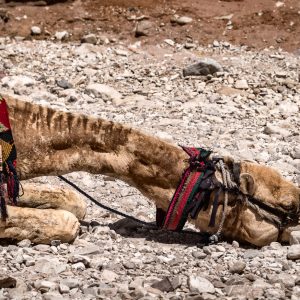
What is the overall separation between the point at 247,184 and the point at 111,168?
3.67ft

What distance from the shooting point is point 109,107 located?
12484mm

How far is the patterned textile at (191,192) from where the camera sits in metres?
6.01

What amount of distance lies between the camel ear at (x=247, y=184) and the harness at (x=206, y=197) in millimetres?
35

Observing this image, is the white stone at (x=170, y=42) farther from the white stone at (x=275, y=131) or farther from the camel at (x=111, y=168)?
the camel at (x=111, y=168)

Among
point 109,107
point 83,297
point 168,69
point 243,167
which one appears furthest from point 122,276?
point 168,69

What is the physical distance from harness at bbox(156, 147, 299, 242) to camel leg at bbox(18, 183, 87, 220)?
112 cm

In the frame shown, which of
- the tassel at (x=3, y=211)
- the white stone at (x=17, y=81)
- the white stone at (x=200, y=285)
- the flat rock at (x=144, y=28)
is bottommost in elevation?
the white stone at (x=17, y=81)

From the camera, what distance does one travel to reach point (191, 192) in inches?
237

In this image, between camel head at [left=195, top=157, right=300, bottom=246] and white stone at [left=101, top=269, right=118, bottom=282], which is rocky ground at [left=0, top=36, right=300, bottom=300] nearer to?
white stone at [left=101, top=269, right=118, bottom=282]

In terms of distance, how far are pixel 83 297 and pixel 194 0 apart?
46.3ft

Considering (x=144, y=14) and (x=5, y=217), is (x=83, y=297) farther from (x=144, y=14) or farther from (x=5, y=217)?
(x=144, y=14)

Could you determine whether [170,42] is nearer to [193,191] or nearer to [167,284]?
[193,191]

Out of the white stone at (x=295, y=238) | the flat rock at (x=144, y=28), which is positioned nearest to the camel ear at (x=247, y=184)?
the white stone at (x=295, y=238)

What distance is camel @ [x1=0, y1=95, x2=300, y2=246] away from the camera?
6008 mm
